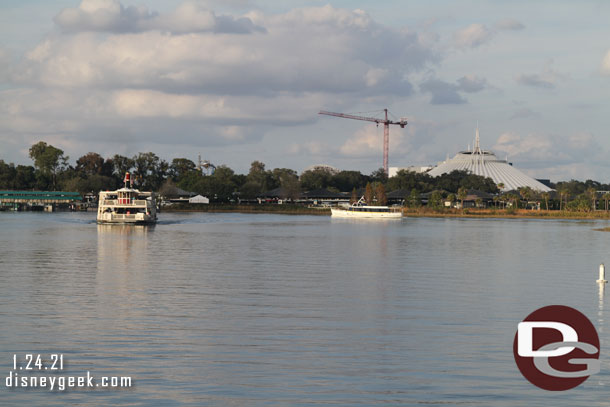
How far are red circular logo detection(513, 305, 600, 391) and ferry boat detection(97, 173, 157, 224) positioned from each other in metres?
96.5

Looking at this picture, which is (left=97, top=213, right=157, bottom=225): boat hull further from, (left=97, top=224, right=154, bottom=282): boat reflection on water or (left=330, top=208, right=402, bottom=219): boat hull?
(left=330, top=208, right=402, bottom=219): boat hull

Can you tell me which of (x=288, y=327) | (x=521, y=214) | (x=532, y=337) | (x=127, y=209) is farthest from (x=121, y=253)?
(x=521, y=214)

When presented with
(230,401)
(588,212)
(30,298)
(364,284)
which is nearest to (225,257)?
(364,284)

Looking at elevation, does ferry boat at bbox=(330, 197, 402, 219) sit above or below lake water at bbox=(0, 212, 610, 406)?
above

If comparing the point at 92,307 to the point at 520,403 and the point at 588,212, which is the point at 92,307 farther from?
Answer: the point at 588,212

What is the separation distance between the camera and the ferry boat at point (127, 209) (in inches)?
4601

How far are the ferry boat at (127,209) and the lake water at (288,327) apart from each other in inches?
2545

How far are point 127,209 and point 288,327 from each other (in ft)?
338

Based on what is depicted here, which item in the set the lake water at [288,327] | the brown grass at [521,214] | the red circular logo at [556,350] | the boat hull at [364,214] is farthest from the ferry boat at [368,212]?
the red circular logo at [556,350]

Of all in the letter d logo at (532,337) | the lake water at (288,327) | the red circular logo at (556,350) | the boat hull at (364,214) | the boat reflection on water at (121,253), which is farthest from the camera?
the boat hull at (364,214)

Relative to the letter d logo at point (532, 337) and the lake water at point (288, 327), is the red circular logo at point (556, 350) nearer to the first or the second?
the letter d logo at point (532, 337)

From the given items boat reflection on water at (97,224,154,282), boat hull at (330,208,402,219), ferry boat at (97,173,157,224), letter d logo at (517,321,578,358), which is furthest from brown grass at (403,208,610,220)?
letter d logo at (517,321,578,358)

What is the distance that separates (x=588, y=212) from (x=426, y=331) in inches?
6842

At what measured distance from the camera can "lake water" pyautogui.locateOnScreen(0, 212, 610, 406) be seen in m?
17.2
